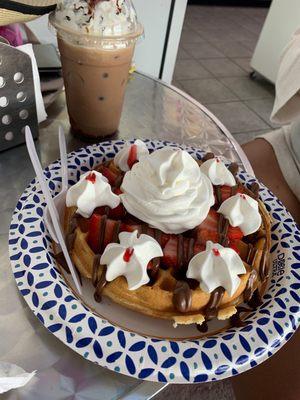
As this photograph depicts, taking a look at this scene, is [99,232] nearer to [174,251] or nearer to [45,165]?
[174,251]

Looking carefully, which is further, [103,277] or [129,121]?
[129,121]

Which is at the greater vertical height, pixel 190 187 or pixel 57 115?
pixel 190 187

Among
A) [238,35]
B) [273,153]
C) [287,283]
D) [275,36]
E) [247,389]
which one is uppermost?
[287,283]

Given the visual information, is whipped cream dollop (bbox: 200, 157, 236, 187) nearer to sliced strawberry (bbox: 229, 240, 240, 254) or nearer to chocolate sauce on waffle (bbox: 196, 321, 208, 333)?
sliced strawberry (bbox: 229, 240, 240, 254)

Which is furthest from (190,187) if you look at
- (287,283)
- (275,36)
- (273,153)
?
(275,36)

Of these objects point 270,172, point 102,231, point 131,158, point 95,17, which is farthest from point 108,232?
point 270,172

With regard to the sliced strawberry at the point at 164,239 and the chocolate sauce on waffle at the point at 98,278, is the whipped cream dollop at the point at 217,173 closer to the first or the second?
the sliced strawberry at the point at 164,239

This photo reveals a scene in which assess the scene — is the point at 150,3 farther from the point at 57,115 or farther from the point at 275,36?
the point at 275,36
